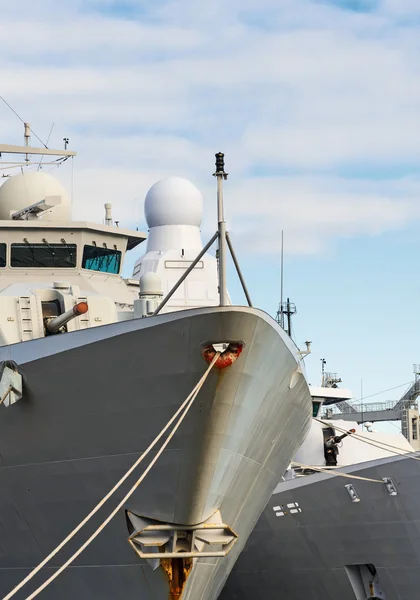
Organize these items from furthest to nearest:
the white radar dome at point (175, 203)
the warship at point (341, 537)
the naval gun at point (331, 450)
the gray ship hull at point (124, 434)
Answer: the white radar dome at point (175, 203)
the naval gun at point (331, 450)
the warship at point (341, 537)
the gray ship hull at point (124, 434)

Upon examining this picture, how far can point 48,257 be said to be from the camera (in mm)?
17453

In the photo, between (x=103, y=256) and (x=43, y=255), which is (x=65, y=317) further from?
(x=103, y=256)

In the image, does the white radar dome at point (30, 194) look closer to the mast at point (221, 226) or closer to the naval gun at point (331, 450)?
the mast at point (221, 226)

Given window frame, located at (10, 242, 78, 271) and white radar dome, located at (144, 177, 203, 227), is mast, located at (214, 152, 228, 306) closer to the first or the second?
window frame, located at (10, 242, 78, 271)

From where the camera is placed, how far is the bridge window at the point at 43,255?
56.7 ft

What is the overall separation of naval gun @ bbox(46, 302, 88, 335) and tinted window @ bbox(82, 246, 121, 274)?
9.03ft

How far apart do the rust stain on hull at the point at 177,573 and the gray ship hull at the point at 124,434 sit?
6 cm

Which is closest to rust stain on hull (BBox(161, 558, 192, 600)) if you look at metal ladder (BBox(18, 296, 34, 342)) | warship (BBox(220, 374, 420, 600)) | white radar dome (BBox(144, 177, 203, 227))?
metal ladder (BBox(18, 296, 34, 342))

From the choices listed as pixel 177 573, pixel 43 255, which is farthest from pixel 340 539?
pixel 43 255

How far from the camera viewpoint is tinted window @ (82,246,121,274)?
17.6 metres

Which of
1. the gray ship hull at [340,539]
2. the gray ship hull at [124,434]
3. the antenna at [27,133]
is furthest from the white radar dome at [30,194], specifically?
the gray ship hull at [340,539]

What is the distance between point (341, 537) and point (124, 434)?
321 inches

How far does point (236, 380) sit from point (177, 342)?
0.91 metres

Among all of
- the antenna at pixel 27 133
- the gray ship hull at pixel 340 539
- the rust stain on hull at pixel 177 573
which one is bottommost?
the gray ship hull at pixel 340 539
